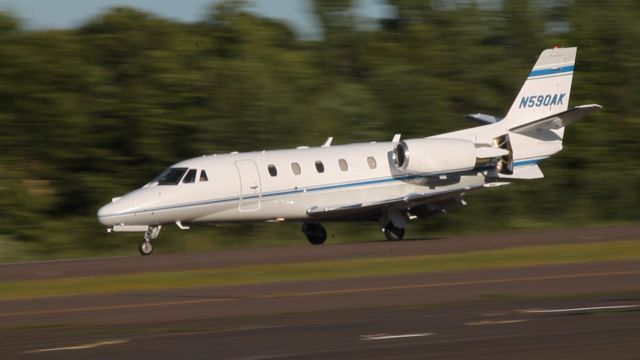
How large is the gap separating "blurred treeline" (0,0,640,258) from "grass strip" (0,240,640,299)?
9.76 metres

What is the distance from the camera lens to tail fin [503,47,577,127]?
29.2 meters

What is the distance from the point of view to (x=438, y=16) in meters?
41.7

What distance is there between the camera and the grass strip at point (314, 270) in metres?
18.0

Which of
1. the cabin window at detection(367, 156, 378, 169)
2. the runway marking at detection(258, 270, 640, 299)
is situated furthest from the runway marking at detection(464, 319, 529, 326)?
the cabin window at detection(367, 156, 378, 169)

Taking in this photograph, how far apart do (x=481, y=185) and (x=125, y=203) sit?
27.8 feet

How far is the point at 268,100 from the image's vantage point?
113 ft

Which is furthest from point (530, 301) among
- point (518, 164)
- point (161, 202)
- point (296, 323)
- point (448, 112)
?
point (448, 112)

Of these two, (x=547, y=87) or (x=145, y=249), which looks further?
(x=547, y=87)

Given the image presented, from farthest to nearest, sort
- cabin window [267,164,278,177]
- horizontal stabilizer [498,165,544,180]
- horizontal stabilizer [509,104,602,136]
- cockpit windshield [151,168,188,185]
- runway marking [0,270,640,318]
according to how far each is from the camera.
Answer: horizontal stabilizer [498,165,544,180] < horizontal stabilizer [509,104,602,136] < cabin window [267,164,278,177] < cockpit windshield [151,168,188,185] < runway marking [0,270,640,318]

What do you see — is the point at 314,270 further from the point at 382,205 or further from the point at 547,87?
the point at 547,87

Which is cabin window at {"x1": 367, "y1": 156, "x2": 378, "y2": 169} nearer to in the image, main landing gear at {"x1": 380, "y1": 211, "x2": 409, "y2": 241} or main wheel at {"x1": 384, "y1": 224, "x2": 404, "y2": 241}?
main landing gear at {"x1": 380, "y1": 211, "x2": 409, "y2": 241}

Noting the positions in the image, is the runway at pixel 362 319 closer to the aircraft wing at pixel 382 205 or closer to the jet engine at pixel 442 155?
the aircraft wing at pixel 382 205

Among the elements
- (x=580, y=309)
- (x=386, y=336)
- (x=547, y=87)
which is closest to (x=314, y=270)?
(x=580, y=309)

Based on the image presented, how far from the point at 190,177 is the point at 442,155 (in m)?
5.98
